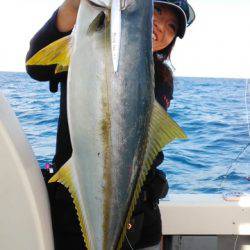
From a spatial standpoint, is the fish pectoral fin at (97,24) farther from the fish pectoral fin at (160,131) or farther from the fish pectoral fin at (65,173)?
the fish pectoral fin at (65,173)

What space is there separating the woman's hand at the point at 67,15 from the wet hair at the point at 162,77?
688mm

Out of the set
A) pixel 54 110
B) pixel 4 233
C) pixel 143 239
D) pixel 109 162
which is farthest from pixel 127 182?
pixel 54 110

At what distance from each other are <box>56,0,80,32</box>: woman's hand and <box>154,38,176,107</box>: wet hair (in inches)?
27.1

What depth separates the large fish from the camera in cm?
127

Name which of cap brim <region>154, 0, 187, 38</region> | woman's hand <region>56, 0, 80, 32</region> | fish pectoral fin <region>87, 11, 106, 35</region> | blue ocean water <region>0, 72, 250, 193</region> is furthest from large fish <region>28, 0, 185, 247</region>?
blue ocean water <region>0, 72, 250, 193</region>

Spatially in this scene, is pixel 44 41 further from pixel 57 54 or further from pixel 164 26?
pixel 164 26

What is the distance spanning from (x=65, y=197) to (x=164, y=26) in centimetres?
103

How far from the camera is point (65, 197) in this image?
190 cm

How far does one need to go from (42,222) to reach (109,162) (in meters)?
0.57

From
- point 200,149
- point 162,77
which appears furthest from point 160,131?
point 200,149

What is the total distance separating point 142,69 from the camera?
1339 millimetres

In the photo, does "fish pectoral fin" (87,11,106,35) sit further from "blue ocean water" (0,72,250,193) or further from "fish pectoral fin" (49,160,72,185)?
"blue ocean water" (0,72,250,193)

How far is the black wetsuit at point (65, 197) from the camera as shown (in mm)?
1681

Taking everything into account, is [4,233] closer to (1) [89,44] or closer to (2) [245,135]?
(1) [89,44]
